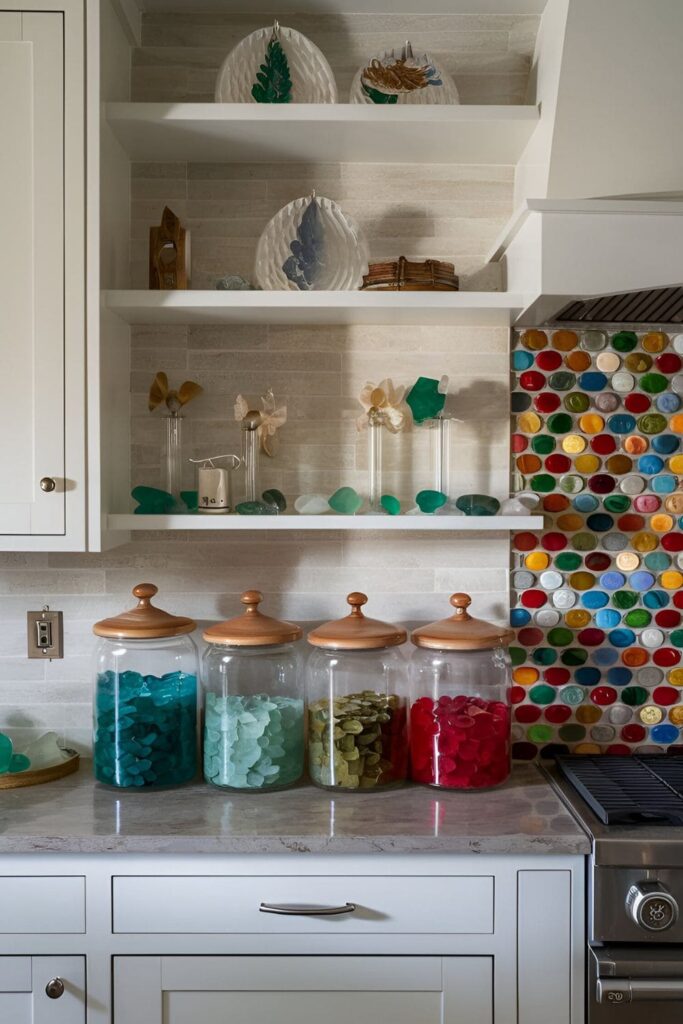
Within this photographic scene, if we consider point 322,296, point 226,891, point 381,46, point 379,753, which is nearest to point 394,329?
point 322,296

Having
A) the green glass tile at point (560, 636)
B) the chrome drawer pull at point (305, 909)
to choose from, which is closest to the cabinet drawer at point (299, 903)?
the chrome drawer pull at point (305, 909)

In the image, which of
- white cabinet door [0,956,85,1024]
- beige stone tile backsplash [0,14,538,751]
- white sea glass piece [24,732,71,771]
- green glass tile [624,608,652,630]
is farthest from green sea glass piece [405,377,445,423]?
white cabinet door [0,956,85,1024]

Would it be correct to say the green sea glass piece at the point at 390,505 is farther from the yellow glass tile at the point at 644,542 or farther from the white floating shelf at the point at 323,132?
the white floating shelf at the point at 323,132

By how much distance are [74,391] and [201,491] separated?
35cm

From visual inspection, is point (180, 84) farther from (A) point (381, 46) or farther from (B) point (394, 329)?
(B) point (394, 329)

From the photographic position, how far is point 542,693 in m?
2.06

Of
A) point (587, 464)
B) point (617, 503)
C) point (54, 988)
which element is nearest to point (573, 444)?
point (587, 464)

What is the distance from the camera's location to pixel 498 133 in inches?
74.4

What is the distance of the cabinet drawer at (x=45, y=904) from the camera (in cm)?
158

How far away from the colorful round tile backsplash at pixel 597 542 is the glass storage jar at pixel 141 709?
2.45 feet

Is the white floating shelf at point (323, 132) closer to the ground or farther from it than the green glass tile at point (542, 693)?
farther from it

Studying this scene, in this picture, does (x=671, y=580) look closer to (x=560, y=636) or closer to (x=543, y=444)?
(x=560, y=636)

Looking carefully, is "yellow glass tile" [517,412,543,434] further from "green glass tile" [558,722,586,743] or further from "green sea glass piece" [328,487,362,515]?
"green glass tile" [558,722,586,743]

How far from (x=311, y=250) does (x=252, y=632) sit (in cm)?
80
